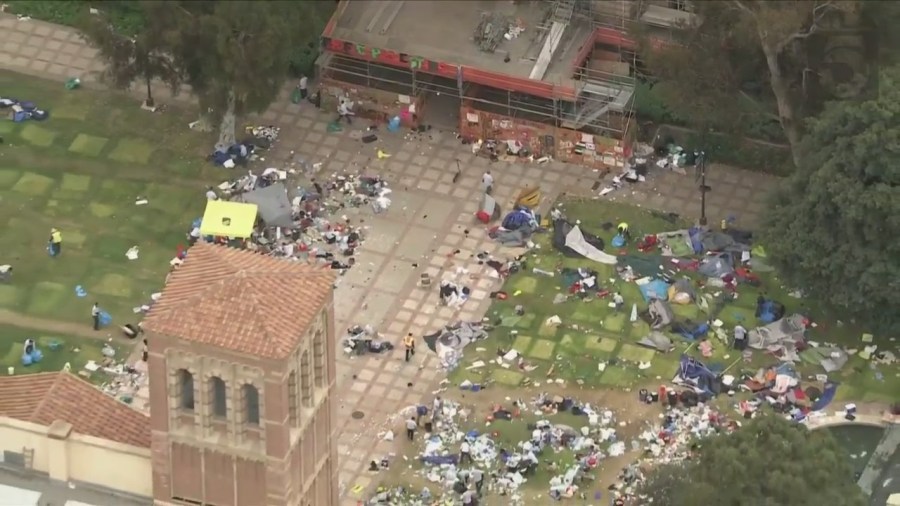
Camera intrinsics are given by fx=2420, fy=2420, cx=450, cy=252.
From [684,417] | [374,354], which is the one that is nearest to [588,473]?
[684,417]

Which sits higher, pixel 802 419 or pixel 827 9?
pixel 827 9

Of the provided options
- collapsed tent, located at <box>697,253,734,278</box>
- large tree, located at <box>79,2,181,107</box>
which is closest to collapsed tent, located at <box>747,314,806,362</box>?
collapsed tent, located at <box>697,253,734,278</box>

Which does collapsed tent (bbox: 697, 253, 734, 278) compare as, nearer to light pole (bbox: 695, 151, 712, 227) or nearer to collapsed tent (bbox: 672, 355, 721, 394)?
light pole (bbox: 695, 151, 712, 227)

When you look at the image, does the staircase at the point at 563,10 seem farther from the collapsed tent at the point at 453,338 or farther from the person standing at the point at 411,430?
the person standing at the point at 411,430

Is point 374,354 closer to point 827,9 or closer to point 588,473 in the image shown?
point 588,473

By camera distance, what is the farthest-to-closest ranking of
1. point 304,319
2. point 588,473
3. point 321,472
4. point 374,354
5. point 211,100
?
point 211,100 < point 374,354 < point 588,473 < point 321,472 < point 304,319

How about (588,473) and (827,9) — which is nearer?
(588,473)

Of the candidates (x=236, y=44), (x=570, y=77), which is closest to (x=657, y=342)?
(x=570, y=77)

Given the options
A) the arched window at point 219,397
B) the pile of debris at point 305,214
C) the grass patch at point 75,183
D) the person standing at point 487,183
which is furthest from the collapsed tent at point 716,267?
the arched window at point 219,397

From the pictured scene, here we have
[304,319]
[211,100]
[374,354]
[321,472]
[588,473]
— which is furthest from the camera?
[211,100]

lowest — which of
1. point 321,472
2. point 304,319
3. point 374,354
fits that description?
point 374,354
